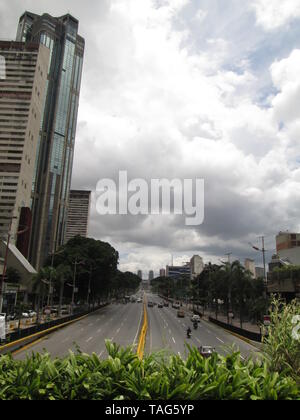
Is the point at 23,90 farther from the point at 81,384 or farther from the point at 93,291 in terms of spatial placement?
the point at 81,384

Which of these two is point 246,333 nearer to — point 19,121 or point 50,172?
point 19,121

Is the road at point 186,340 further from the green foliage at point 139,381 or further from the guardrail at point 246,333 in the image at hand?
the green foliage at point 139,381

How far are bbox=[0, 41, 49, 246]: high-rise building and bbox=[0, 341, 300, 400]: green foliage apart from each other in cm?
9247

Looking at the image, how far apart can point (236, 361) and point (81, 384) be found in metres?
2.94

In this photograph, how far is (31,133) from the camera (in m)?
109

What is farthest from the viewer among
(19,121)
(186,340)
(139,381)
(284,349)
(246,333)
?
(19,121)

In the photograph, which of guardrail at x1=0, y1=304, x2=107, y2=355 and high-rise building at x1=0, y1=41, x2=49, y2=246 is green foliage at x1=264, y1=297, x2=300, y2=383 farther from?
high-rise building at x1=0, y1=41, x2=49, y2=246

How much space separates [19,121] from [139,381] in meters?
124

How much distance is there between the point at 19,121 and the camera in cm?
11450

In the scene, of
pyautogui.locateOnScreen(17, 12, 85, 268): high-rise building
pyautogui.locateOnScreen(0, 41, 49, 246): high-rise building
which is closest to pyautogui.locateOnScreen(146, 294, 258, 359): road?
pyautogui.locateOnScreen(0, 41, 49, 246): high-rise building

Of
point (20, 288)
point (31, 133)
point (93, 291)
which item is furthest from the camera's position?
point (31, 133)

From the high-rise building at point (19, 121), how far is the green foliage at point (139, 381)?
303 feet

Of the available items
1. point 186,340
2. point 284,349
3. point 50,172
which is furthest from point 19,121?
point 284,349
